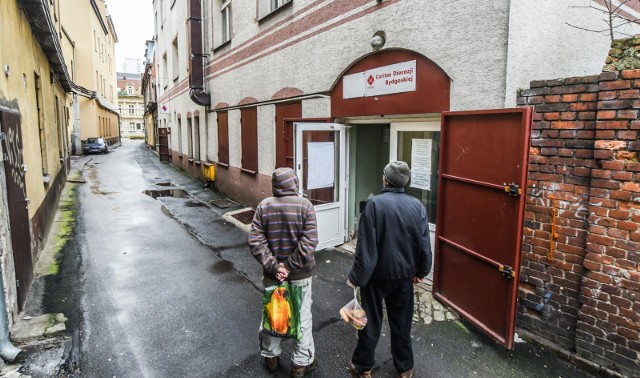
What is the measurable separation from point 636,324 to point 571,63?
277 cm

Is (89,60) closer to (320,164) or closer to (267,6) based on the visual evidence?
(267,6)

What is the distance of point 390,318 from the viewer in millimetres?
3230

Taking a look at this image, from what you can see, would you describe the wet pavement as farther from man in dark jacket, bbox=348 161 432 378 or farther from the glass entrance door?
the glass entrance door

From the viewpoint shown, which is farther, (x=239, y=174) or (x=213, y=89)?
(x=213, y=89)

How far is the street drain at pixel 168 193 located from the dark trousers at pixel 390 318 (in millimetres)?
9888

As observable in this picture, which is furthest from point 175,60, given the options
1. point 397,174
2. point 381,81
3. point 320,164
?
point 397,174

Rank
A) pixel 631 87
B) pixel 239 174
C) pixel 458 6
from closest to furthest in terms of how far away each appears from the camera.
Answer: pixel 631 87 < pixel 458 6 < pixel 239 174

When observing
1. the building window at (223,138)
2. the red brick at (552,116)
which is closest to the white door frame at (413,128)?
the red brick at (552,116)

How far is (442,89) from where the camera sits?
14.6ft

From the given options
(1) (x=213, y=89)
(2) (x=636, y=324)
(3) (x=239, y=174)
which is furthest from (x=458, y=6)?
(1) (x=213, y=89)

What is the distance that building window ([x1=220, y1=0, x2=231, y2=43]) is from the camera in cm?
1057

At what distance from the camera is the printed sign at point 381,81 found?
488 cm

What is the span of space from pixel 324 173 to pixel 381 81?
1750 millimetres

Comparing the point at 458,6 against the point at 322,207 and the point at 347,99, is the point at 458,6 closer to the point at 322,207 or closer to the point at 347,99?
the point at 347,99
